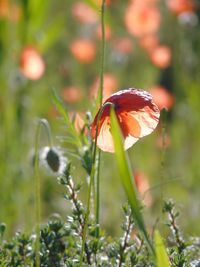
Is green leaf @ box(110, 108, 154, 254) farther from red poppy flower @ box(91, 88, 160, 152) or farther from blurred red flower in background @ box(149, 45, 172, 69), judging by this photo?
blurred red flower in background @ box(149, 45, 172, 69)

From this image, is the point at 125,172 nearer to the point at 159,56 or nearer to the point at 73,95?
the point at 73,95

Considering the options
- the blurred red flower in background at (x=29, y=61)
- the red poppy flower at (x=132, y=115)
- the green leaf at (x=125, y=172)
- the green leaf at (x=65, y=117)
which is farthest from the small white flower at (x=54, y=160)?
the blurred red flower in background at (x=29, y=61)

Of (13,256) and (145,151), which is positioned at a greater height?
(145,151)

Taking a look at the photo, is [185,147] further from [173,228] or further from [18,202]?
[173,228]

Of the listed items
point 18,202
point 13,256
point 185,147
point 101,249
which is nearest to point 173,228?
point 101,249

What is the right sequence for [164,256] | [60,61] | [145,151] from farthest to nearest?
1. [60,61]
2. [145,151]
3. [164,256]

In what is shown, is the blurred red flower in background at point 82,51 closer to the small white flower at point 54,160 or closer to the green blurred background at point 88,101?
the green blurred background at point 88,101
